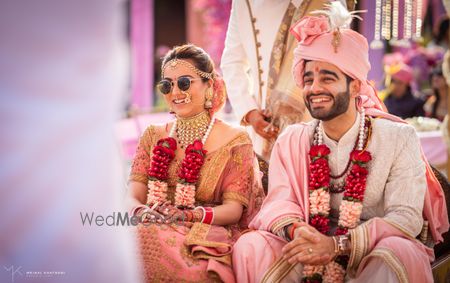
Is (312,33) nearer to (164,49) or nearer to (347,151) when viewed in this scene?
(347,151)

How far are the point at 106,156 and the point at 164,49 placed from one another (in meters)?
11.2

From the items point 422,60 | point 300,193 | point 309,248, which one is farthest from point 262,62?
point 422,60

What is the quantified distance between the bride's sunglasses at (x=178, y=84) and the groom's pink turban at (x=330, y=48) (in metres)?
0.51

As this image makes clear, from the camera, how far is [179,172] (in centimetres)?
339

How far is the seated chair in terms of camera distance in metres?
3.22

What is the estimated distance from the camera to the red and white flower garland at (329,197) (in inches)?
121

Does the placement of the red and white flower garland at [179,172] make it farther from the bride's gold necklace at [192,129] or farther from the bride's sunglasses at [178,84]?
the bride's sunglasses at [178,84]

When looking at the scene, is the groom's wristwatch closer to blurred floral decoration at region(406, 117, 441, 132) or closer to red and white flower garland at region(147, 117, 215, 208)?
red and white flower garland at region(147, 117, 215, 208)

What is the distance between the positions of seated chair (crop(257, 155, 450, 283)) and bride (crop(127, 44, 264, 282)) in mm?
151

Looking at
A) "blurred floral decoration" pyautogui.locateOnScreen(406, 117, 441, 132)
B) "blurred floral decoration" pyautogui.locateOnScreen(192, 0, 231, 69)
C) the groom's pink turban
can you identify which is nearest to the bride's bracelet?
the groom's pink turban

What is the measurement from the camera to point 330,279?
3.07 metres

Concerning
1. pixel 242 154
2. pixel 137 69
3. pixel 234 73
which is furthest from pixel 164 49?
pixel 242 154

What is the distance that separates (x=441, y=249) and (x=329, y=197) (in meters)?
0.66

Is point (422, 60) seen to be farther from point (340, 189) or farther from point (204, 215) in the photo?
point (204, 215)
